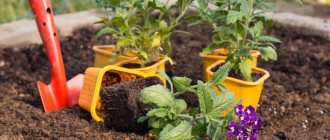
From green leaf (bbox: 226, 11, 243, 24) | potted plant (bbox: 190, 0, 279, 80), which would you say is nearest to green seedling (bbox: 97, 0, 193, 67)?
potted plant (bbox: 190, 0, 279, 80)

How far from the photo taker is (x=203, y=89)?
6.37 ft

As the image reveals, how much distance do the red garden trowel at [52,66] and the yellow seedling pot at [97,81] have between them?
0.18m

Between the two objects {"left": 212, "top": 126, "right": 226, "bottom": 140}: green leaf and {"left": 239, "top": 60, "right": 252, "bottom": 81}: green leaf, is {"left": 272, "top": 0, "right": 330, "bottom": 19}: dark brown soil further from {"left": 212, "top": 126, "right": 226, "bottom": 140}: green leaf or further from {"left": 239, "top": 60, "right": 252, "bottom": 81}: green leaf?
{"left": 212, "top": 126, "right": 226, "bottom": 140}: green leaf

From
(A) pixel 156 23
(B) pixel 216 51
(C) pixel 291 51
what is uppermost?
(A) pixel 156 23

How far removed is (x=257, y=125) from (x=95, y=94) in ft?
2.25

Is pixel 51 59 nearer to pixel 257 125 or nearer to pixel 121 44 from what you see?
pixel 121 44

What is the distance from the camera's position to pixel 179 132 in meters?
1.94

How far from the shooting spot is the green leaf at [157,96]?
1.98 meters

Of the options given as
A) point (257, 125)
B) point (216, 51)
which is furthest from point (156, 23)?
point (257, 125)

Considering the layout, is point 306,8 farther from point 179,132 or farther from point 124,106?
point 179,132

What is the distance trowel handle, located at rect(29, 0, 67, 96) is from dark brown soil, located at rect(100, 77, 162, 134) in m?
0.34

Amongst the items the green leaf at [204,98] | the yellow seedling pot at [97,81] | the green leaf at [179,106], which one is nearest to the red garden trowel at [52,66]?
the yellow seedling pot at [97,81]

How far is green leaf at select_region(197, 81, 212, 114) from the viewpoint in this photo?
1.94 meters

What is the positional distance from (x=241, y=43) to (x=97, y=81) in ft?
2.14
